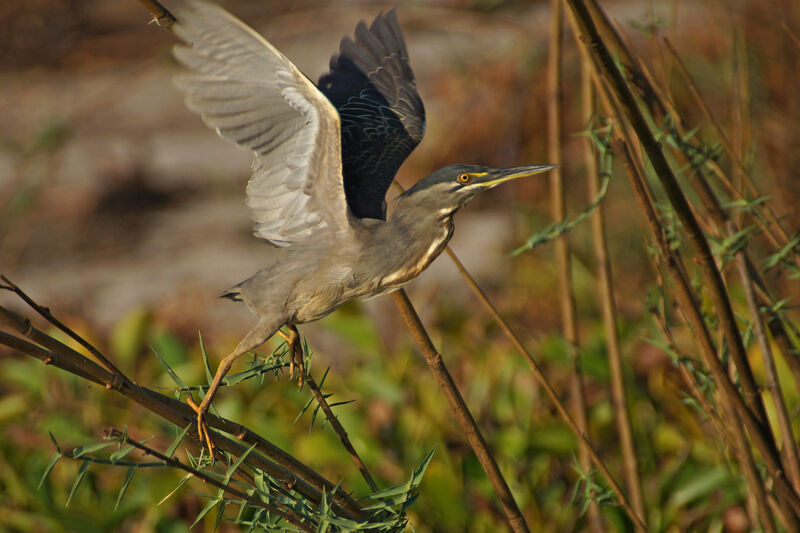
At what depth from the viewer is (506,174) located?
3.90ft

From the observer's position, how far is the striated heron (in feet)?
4.00

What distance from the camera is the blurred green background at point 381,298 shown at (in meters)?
2.59

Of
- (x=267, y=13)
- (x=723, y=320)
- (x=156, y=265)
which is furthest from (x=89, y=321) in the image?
(x=723, y=320)

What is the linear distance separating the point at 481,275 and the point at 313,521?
3.85 metres

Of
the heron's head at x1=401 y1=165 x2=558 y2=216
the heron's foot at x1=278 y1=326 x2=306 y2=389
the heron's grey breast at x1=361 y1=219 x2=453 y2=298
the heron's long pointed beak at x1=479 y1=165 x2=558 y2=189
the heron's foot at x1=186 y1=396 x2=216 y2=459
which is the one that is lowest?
the heron's foot at x1=278 y1=326 x2=306 y2=389

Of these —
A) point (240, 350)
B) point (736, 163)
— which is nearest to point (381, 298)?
point (736, 163)

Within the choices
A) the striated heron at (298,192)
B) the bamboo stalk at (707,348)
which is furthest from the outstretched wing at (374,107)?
the bamboo stalk at (707,348)

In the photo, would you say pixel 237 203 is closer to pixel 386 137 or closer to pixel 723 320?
pixel 386 137

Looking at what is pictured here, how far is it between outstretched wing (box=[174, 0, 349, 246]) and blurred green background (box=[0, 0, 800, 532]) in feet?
1.60

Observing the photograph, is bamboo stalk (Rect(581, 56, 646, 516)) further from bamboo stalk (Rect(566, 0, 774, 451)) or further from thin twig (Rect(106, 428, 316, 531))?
thin twig (Rect(106, 428, 316, 531))

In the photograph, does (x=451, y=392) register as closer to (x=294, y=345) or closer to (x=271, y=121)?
(x=294, y=345)

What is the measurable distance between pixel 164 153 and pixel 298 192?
5.00m

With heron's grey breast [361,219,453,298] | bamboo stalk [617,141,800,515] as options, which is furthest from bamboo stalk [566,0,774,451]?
heron's grey breast [361,219,453,298]

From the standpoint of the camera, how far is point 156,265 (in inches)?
216
